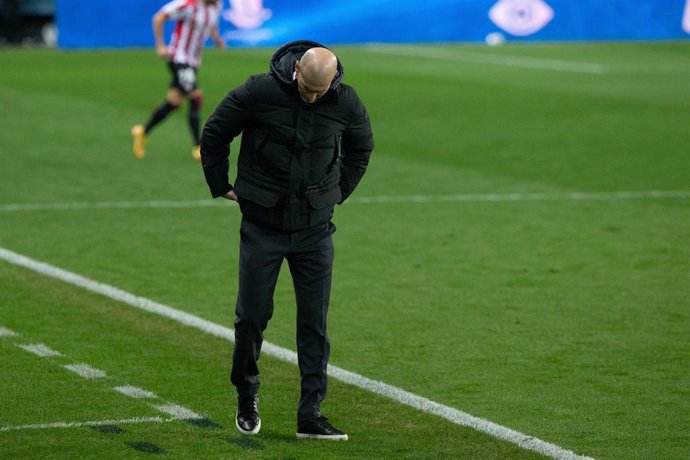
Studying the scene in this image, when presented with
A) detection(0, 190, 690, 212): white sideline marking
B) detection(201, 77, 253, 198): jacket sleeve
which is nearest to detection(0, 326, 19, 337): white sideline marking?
detection(201, 77, 253, 198): jacket sleeve

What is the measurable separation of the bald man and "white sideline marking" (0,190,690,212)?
22.7 feet

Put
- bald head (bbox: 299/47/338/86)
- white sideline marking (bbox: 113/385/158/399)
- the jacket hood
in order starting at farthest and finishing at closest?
white sideline marking (bbox: 113/385/158/399)
the jacket hood
bald head (bbox: 299/47/338/86)

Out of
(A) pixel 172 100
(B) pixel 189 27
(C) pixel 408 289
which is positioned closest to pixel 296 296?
(C) pixel 408 289

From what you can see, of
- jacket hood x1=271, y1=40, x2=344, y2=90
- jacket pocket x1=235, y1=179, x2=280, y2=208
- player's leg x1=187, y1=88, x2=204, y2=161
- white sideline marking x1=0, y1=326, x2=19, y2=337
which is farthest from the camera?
player's leg x1=187, y1=88, x2=204, y2=161

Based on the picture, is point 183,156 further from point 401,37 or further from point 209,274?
point 401,37

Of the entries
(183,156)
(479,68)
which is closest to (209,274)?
(183,156)

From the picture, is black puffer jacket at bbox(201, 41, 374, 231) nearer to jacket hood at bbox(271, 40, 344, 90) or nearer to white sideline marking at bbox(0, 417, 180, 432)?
jacket hood at bbox(271, 40, 344, 90)

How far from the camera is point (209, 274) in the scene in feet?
36.3

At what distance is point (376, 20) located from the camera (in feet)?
107

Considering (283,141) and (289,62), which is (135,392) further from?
(289,62)

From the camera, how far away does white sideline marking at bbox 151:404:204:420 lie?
7391 millimetres

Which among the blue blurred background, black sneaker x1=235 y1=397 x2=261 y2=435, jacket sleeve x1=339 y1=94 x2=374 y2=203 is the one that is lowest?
the blue blurred background

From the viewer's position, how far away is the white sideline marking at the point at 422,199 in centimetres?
1386

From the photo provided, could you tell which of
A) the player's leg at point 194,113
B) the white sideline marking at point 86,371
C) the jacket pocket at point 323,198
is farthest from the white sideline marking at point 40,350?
the player's leg at point 194,113
